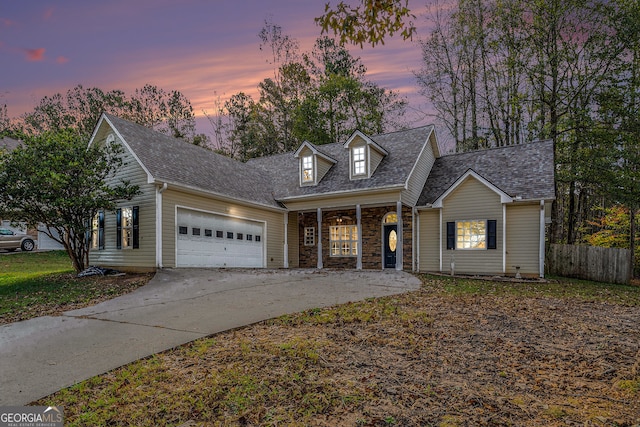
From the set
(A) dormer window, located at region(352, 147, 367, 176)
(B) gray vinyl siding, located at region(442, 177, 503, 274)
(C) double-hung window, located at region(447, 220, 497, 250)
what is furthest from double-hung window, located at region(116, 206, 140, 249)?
(C) double-hung window, located at region(447, 220, 497, 250)

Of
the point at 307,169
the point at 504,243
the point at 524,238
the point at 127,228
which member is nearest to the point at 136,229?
the point at 127,228

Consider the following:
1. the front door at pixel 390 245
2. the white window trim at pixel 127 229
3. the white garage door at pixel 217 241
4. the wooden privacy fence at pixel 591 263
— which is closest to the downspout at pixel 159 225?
the white garage door at pixel 217 241

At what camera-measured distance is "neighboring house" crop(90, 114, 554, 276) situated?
13375 millimetres

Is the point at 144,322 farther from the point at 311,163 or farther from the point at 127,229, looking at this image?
the point at 311,163

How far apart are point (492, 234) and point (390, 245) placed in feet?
15.0

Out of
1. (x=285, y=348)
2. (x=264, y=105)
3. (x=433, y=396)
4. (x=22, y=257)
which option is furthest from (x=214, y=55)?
(x=264, y=105)

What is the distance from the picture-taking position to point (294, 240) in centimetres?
1959

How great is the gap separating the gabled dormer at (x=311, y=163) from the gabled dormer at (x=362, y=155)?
5.21ft

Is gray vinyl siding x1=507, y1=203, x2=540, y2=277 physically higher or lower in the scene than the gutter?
lower

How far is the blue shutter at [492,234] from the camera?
14.8 meters

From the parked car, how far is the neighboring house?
10.9 meters

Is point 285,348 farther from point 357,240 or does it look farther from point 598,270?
point 598,270

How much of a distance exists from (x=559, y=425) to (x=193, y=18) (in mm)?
12577

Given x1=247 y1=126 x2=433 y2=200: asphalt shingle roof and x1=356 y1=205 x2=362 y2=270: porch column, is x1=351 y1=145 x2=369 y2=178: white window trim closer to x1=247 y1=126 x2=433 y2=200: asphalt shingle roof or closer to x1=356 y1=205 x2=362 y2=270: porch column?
x1=247 y1=126 x2=433 y2=200: asphalt shingle roof
